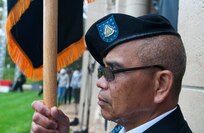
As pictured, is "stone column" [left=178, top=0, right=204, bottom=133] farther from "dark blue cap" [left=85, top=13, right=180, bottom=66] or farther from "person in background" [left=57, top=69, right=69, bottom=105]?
"person in background" [left=57, top=69, right=69, bottom=105]

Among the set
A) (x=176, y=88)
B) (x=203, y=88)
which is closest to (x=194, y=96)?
(x=203, y=88)

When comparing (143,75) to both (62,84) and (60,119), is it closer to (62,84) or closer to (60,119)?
(60,119)

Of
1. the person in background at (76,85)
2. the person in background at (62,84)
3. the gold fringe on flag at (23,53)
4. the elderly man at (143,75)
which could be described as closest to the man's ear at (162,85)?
the elderly man at (143,75)

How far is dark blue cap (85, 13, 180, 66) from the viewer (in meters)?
1.79

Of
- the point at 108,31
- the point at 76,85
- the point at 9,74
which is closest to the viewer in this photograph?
the point at 108,31

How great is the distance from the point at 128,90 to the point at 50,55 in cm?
46

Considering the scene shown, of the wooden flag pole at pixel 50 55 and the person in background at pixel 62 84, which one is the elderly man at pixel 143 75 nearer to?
the wooden flag pole at pixel 50 55

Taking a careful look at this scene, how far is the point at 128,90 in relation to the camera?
1793mm

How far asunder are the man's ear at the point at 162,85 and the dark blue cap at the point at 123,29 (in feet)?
0.58

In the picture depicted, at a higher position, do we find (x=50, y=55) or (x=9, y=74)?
(x=50, y=55)

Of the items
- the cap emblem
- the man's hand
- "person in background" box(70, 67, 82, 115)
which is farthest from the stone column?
"person in background" box(70, 67, 82, 115)

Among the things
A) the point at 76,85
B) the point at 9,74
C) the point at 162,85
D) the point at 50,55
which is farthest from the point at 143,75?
the point at 9,74

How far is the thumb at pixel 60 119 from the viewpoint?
6.40 ft

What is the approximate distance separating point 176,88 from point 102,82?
0.33m
